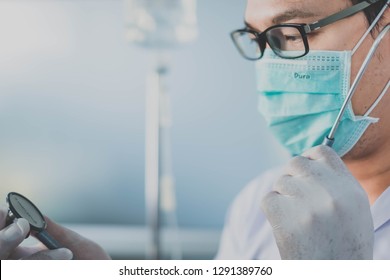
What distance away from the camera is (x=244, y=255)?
46.5 inches

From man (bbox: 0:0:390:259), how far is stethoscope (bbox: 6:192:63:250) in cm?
2

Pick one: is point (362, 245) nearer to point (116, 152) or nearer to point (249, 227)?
point (249, 227)

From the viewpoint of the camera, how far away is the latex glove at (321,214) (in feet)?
2.64

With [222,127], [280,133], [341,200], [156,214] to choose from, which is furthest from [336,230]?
[222,127]

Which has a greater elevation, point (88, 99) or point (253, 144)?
point (88, 99)

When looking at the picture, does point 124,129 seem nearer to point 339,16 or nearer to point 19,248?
point 19,248

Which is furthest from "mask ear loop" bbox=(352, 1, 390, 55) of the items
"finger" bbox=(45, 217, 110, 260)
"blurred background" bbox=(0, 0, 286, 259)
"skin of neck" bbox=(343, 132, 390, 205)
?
"blurred background" bbox=(0, 0, 286, 259)

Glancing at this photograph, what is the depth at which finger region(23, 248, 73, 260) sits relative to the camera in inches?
36.3

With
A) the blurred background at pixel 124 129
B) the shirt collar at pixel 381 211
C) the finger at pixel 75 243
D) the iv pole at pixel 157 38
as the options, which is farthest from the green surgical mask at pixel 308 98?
the blurred background at pixel 124 129

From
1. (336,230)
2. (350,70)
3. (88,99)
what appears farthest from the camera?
(88,99)

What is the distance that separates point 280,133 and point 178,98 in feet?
3.70

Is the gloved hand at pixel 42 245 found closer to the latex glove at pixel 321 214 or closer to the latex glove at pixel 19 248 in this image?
the latex glove at pixel 19 248

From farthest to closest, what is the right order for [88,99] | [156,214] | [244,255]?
[88,99], [156,214], [244,255]

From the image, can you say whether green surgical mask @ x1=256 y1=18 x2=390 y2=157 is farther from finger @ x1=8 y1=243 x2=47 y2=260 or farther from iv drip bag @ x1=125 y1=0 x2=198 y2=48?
iv drip bag @ x1=125 y1=0 x2=198 y2=48
